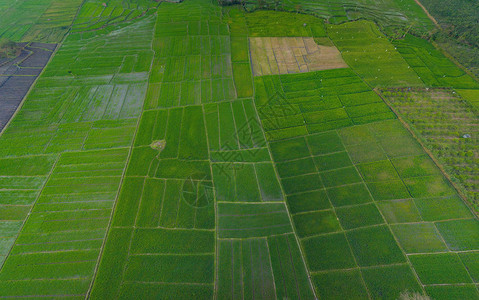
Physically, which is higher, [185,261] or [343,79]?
[343,79]

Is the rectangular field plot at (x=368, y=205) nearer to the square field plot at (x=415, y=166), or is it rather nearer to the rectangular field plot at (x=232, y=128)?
the square field plot at (x=415, y=166)

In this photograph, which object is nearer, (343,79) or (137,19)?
(343,79)

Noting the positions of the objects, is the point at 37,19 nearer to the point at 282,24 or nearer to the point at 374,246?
the point at 282,24

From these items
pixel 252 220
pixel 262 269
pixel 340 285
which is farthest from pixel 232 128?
pixel 340 285

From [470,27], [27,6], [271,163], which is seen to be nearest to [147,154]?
[271,163]

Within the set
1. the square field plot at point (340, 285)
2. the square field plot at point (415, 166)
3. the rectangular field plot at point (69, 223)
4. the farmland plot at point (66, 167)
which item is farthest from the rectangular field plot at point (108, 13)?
the square field plot at point (340, 285)

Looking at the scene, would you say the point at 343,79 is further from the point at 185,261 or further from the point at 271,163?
the point at 185,261
